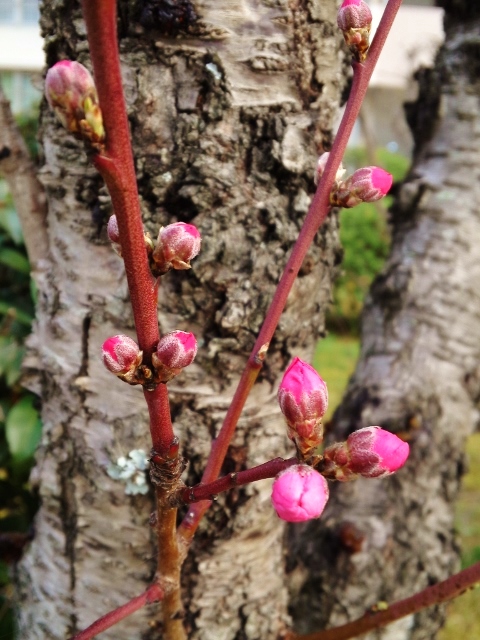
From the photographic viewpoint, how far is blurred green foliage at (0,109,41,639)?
148 centimetres

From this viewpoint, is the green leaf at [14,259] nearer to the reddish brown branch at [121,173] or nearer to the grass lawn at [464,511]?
the grass lawn at [464,511]

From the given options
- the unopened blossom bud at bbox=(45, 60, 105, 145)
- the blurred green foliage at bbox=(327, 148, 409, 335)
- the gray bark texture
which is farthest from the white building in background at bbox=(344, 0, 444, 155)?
the unopened blossom bud at bbox=(45, 60, 105, 145)

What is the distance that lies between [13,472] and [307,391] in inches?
53.1

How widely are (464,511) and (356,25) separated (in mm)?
2706

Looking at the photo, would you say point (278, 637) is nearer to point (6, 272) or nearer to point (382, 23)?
point (382, 23)

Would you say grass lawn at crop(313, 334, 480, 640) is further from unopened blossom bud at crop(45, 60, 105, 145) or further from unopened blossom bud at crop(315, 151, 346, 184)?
unopened blossom bud at crop(45, 60, 105, 145)

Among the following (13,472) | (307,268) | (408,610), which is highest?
(307,268)

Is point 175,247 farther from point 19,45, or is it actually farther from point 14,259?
point 19,45

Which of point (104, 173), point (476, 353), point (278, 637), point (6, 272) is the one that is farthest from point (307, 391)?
point (6, 272)

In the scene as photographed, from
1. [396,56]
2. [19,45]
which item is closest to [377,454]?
[396,56]

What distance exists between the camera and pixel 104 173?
1.25 feet

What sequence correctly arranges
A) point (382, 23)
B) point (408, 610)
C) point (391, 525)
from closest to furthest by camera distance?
point (382, 23) → point (408, 610) → point (391, 525)

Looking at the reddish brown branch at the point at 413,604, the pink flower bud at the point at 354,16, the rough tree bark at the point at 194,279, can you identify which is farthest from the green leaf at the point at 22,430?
the pink flower bud at the point at 354,16

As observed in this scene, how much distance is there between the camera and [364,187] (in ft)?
1.90
